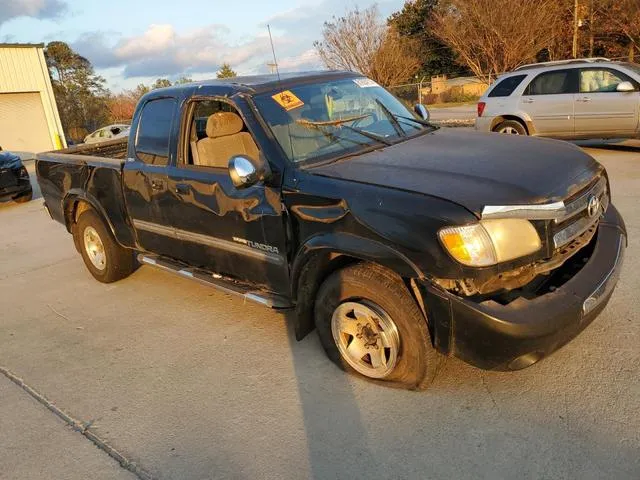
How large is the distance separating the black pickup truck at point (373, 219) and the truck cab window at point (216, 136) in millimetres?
12

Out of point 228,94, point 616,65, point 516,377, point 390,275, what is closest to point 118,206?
point 228,94

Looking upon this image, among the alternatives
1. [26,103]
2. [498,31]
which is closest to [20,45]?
[26,103]

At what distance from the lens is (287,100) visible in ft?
12.2

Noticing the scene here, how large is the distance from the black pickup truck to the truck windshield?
0.04 ft

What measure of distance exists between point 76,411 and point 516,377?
2.74 metres

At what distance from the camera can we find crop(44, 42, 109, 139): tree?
36156 millimetres

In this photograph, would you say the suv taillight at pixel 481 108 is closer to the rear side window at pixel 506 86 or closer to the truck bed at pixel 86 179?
the rear side window at pixel 506 86

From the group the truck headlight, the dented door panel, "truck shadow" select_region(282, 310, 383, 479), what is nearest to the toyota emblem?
the truck headlight

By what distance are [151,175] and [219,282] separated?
108 centimetres

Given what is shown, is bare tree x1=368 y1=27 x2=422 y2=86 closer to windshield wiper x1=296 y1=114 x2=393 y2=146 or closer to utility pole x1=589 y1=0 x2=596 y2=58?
utility pole x1=589 y1=0 x2=596 y2=58

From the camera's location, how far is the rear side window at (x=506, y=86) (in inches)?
413

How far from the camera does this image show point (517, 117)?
10414 mm

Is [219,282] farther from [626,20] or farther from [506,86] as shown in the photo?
[626,20]

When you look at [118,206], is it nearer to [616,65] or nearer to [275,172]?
[275,172]
